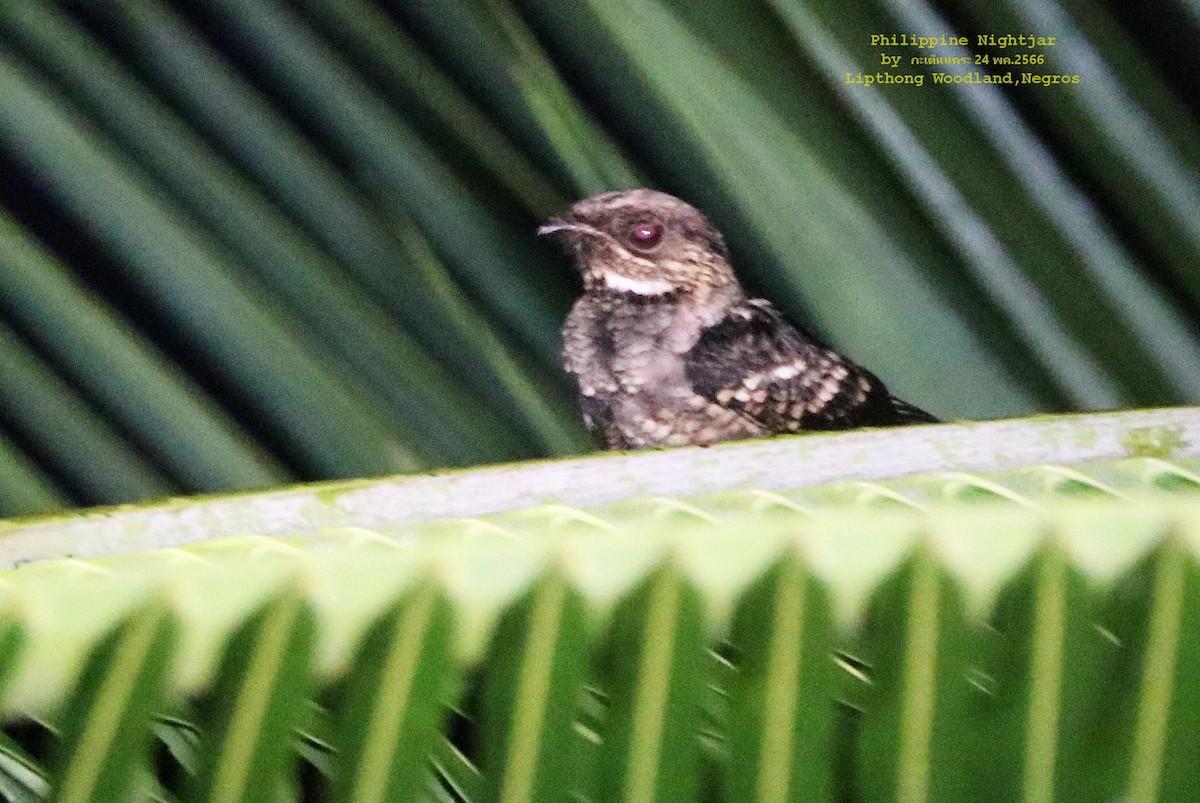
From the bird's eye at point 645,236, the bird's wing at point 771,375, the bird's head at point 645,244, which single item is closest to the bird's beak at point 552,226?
the bird's head at point 645,244

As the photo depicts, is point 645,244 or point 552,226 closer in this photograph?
point 552,226

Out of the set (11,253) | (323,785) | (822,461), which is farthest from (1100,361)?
(11,253)

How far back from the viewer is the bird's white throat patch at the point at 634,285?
1.16m

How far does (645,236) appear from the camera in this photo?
3.48 feet

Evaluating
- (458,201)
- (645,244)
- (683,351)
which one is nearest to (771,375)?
(683,351)

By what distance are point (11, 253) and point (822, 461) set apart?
2.39 ft

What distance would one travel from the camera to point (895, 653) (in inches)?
14.3

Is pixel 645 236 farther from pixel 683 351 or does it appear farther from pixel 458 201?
pixel 458 201

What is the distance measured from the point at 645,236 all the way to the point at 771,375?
229mm

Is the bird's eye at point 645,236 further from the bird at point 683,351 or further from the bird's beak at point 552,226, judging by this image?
the bird's beak at point 552,226

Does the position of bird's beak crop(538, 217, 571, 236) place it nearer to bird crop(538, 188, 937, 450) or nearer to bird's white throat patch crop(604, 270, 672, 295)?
bird crop(538, 188, 937, 450)

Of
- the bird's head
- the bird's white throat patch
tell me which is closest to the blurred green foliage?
the bird's head

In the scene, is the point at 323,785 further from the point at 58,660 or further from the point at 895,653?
the point at 895,653

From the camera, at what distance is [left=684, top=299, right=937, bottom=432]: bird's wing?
0.98 meters
